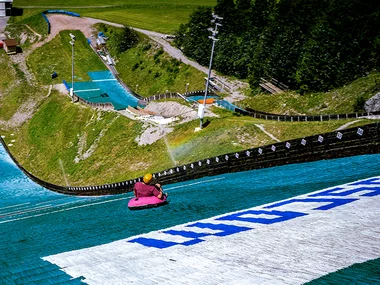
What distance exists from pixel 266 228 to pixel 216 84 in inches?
2756

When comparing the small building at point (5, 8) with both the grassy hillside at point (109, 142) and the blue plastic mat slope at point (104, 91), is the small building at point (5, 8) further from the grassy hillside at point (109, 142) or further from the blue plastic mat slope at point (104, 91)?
the grassy hillside at point (109, 142)

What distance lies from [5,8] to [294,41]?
7244cm

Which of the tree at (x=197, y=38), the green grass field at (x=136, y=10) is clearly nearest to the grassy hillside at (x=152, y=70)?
the tree at (x=197, y=38)

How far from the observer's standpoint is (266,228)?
17.9 m

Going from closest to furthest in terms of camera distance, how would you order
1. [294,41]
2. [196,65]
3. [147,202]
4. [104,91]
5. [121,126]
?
[147,202] < [121,126] < [294,41] < [104,91] < [196,65]

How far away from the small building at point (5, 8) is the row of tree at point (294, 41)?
45364 millimetres

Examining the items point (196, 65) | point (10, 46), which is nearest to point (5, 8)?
point (10, 46)

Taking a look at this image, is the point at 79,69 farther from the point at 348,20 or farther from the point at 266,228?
Result: the point at 266,228

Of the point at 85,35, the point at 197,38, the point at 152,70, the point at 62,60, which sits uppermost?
the point at 85,35

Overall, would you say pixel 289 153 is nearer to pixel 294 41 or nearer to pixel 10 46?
pixel 294 41

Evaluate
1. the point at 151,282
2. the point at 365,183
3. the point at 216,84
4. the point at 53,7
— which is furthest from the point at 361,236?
the point at 53,7

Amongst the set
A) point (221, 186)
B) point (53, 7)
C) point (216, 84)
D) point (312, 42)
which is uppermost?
point (53, 7)

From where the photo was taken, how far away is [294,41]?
82375 mm

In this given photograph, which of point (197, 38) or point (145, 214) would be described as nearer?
point (145, 214)
